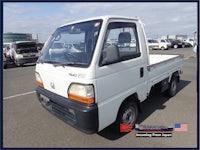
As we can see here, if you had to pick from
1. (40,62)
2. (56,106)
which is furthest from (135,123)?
(40,62)

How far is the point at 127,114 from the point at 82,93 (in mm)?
1209

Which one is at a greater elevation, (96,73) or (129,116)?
(96,73)


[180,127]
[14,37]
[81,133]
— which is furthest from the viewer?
[14,37]

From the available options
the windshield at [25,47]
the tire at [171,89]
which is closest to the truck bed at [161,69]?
the tire at [171,89]

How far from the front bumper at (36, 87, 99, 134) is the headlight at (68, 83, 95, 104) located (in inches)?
2.9

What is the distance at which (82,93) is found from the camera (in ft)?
8.39

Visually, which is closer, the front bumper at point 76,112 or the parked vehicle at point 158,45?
the front bumper at point 76,112

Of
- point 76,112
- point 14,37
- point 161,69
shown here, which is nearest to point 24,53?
point 161,69

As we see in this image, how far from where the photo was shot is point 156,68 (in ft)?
13.7

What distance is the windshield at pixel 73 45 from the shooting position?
279cm

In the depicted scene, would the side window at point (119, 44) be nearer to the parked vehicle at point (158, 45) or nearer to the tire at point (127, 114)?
the tire at point (127, 114)

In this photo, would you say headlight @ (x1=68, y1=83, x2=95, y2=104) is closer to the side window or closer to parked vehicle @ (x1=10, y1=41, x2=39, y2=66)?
the side window

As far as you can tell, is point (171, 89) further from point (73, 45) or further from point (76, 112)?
point (76, 112)

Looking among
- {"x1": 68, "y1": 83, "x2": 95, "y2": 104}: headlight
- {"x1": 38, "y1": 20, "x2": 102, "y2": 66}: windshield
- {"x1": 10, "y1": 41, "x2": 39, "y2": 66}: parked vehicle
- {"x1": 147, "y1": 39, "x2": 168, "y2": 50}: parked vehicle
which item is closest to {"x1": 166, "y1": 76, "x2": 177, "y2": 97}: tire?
{"x1": 38, "y1": 20, "x2": 102, "y2": 66}: windshield
